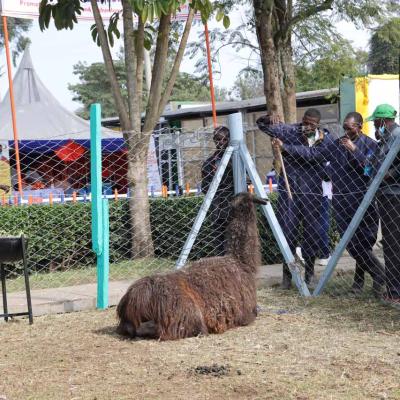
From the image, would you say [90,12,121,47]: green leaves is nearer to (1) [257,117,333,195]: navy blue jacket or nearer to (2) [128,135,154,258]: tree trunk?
(2) [128,135,154,258]: tree trunk

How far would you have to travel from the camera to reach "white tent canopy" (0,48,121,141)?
17.7 meters

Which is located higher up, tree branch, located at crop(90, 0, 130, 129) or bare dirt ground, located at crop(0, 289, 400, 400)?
tree branch, located at crop(90, 0, 130, 129)

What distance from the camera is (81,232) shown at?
983 centimetres

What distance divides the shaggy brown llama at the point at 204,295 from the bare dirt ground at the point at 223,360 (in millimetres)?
118

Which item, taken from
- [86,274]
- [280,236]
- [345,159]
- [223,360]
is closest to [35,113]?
[86,274]

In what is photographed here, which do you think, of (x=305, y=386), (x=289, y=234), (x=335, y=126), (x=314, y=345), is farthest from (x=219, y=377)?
(x=335, y=126)

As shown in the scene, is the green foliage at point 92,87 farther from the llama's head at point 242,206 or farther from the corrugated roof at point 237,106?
the llama's head at point 242,206

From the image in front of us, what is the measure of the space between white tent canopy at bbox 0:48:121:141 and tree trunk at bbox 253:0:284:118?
598cm

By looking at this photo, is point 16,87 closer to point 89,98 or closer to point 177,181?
point 177,181

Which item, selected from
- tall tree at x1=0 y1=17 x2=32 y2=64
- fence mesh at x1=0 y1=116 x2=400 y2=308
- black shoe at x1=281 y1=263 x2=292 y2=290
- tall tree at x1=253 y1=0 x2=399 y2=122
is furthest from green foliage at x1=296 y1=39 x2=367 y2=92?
tall tree at x1=0 y1=17 x2=32 y2=64

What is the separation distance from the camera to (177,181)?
10.2 m

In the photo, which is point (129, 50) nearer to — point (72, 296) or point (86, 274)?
point (86, 274)

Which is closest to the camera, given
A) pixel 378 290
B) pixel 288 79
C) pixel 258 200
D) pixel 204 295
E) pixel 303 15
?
pixel 204 295

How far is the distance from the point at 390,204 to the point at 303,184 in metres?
1.22
